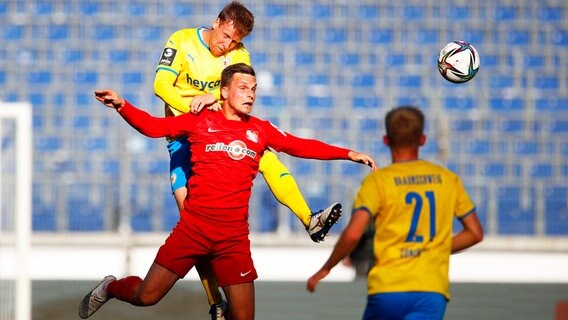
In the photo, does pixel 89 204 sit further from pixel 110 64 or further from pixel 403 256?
pixel 403 256

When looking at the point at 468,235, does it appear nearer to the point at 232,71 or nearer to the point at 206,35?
the point at 232,71

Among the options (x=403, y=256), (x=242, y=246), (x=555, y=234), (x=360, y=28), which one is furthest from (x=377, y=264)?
(x=360, y=28)

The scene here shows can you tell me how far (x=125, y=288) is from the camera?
18.3 ft

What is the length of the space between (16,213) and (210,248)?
197 cm

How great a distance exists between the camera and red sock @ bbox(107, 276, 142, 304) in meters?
5.52

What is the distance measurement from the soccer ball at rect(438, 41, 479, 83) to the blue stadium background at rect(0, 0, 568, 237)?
4081 mm

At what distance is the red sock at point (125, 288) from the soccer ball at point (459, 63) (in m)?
Result: 2.10

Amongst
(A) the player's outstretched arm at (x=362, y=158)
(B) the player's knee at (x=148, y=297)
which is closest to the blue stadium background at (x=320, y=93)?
(B) the player's knee at (x=148, y=297)

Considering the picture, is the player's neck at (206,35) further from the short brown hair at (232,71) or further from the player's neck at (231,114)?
the player's neck at (231,114)

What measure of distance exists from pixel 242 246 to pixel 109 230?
5.03 metres

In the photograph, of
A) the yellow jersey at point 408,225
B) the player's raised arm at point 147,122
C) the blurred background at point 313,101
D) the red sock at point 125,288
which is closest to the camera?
the yellow jersey at point 408,225

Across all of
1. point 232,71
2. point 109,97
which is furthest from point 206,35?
point 109,97

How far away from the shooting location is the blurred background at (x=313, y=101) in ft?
34.0

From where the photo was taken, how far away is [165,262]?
210 inches
